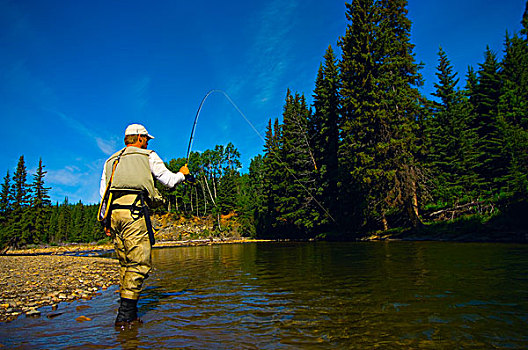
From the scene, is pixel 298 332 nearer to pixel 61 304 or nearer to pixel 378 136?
pixel 61 304

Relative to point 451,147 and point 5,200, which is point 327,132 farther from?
point 5,200

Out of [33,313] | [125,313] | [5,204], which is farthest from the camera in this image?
[5,204]

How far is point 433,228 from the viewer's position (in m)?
18.9

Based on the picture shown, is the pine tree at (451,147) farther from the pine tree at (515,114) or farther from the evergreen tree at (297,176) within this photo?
the evergreen tree at (297,176)

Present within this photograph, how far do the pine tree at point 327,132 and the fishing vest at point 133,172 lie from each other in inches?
964

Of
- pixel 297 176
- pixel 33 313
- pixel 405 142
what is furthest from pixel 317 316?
pixel 297 176

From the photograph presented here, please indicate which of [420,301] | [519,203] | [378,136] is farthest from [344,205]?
[420,301]

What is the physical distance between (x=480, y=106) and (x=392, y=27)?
11.1m

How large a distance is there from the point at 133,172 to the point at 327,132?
28.1 meters

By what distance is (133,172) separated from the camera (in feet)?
13.8

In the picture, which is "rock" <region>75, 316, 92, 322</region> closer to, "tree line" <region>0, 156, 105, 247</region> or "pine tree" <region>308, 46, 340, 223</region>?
"pine tree" <region>308, 46, 340, 223</region>

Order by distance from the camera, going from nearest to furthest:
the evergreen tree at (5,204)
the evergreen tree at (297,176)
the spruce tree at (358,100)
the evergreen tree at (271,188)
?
the spruce tree at (358,100) → the evergreen tree at (297,176) → the evergreen tree at (271,188) → the evergreen tree at (5,204)

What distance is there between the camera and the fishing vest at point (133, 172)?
13.6 ft

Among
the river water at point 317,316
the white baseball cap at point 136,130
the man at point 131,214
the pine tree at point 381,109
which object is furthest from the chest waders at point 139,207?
the pine tree at point 381,109
